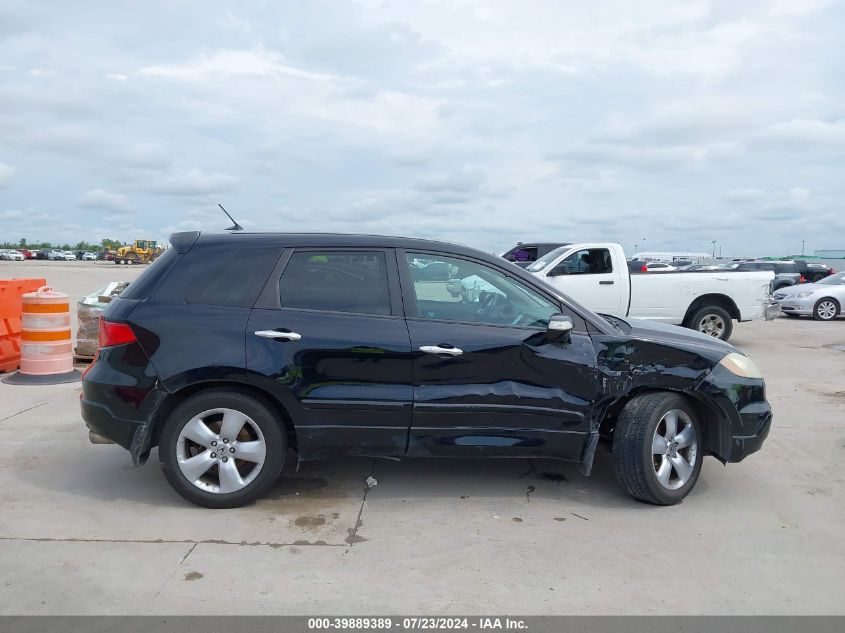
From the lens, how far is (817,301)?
17.6 metres

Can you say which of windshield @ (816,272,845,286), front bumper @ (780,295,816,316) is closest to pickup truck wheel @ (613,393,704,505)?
front bumper @ (780,295,816,316)

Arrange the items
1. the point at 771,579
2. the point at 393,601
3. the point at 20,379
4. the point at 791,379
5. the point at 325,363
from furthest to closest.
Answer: the point at 791,379
the point at 20,379
the point at 325,363
the point at 771,579
the point at 393,601

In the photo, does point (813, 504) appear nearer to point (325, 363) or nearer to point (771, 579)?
point (771, 579)

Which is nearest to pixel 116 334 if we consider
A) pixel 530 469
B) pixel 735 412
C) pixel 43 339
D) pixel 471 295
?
pixel 471 295

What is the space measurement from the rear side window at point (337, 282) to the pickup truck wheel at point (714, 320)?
29.8 ft

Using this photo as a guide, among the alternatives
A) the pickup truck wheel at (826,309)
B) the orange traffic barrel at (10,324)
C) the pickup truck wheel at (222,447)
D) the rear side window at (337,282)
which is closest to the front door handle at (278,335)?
the rear side window at (337,282)

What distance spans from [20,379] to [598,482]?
6828 millimetres

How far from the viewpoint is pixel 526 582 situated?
11.1 feet

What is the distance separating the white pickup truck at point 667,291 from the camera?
11797 mm

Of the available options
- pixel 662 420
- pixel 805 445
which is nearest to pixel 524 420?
pixel 662 420

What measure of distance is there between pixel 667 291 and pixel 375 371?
9.10m

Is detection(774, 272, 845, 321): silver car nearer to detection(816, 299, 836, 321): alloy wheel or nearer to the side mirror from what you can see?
detection(816, 299, 836, 321): alloy wheel

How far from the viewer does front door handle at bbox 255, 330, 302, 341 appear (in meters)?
4.10

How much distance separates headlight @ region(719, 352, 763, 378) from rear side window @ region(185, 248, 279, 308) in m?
3.09
